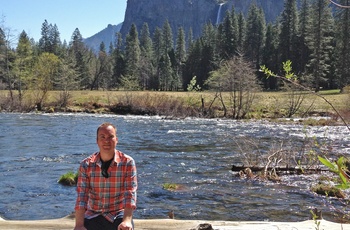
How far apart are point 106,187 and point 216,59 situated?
75287 mm

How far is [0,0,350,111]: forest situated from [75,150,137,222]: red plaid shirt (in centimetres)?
3136

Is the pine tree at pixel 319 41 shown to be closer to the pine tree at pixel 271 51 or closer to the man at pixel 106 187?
the pine tree at pixel 271 51

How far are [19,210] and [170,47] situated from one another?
320 feet

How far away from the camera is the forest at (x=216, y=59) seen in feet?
152

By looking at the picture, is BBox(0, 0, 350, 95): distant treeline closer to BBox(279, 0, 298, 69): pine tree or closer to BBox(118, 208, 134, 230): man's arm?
BBox(279, 0, 298, 69): pine tree

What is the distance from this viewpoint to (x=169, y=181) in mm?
12367

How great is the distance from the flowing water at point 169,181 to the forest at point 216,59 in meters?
19.0

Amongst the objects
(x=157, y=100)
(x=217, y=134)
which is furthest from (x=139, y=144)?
(x=157, y=100)

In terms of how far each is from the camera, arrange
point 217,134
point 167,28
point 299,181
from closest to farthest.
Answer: point 299,181 → point 217,134 → point 167,28

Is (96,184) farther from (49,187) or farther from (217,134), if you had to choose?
(217,134)

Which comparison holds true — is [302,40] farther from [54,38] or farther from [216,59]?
[54,38]

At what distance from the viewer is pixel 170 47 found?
105m

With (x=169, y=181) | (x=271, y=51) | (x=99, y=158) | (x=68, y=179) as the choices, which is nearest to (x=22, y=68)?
(x=68, y=179)

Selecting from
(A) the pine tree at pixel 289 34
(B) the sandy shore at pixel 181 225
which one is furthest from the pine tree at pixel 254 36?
(B) the sandy shore at pixel 181 225
